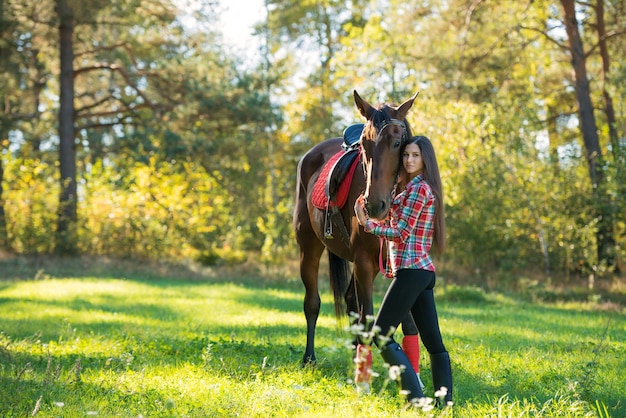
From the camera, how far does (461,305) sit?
12742 mm

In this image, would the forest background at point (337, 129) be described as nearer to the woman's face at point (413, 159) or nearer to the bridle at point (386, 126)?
Result: the bridle at point (386, 126)

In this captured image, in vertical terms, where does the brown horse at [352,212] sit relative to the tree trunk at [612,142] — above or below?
below

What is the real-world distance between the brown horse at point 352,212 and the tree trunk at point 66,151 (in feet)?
45.2

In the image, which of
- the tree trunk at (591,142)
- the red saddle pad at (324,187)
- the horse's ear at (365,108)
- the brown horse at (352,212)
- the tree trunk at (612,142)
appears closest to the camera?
the brown horse at (352,212)

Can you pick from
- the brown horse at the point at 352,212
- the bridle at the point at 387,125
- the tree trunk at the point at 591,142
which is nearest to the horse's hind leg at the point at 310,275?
the brown horse at the point at 352,212

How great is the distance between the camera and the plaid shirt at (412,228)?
13.8ft

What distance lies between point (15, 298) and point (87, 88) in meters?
17.1

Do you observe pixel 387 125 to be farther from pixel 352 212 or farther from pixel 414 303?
pixel 352 212

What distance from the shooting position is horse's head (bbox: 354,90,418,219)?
4.33m

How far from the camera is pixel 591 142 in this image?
15641mm

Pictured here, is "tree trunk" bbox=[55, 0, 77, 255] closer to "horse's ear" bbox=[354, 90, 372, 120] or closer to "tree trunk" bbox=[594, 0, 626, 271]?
"tree trunk" bbox=[594, 0, 626, 271]

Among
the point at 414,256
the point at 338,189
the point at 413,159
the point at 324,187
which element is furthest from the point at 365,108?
the point at 324,187

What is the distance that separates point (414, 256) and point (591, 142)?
12943 mm

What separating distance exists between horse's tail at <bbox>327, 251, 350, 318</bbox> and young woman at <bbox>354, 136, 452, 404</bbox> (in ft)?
7.92
